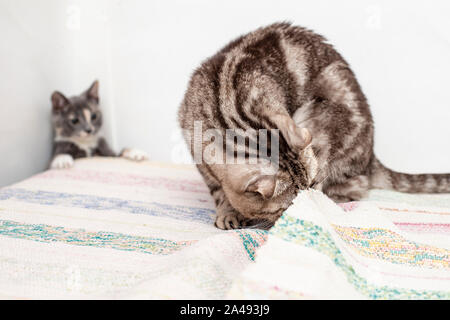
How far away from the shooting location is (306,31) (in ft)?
5.59

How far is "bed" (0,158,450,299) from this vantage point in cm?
85

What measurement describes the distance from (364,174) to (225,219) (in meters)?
0.66

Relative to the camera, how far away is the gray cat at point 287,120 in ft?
4.06

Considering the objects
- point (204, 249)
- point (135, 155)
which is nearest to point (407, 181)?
point (204, 249)

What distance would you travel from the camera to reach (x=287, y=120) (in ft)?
3.74

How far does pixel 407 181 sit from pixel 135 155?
1.43m

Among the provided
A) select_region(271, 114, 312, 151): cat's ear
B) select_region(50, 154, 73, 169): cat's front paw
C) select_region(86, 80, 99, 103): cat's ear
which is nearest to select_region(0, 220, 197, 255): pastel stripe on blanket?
select_region(271, 114, 312, 151): cat's ear

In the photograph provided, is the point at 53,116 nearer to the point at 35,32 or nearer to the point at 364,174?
the point at 35,32

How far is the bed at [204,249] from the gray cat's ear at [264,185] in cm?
12

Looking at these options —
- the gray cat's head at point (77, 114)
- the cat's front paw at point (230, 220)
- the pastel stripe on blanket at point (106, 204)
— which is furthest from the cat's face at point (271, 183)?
the gray cat's head at point (77, 114)

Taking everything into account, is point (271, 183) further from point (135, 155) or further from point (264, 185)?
point (135, 155)

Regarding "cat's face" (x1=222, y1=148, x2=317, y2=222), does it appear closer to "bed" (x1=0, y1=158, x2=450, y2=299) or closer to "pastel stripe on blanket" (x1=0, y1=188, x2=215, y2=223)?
"bed" (x1=0, y1=158, x2=450, y2=299)

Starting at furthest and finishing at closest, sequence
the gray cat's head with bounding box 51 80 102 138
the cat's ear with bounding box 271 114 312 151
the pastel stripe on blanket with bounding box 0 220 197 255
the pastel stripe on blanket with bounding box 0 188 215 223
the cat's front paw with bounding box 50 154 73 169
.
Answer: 1. the gray cat's head with bounding box 51 80 102 138
2. the cat's front paw with bounding box 50 154 73 169
3. the pastel stripe on blanket with bounding box 0 188 215 223
4. the pastel stripe on blanket with bounding box 0 220 197 255
5. the cat's ear with bounding box 271 114 312 151
